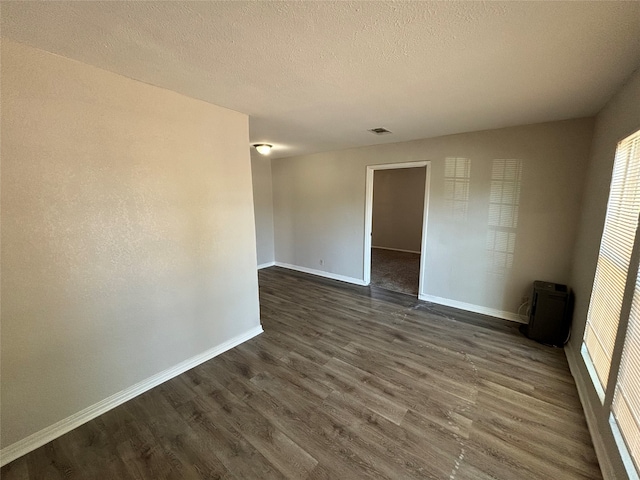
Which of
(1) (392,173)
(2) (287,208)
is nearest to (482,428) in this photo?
(2) (287,208)

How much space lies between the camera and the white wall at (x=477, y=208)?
2840 mm

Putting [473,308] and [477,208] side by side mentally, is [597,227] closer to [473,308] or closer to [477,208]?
[477,208]

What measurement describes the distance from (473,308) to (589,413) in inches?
70.5

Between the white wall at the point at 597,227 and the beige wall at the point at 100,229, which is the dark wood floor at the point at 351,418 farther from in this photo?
the beige wall at the point at 100,229

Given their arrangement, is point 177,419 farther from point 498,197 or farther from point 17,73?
point 498,197

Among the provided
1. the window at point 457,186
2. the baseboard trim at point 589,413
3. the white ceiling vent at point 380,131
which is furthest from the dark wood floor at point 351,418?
the white ceiling vent at point 380,131

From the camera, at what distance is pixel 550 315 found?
2670 mm

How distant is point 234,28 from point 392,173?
6606mm

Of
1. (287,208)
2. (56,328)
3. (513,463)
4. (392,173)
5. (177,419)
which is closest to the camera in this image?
(513,463)

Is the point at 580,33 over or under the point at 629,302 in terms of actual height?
over

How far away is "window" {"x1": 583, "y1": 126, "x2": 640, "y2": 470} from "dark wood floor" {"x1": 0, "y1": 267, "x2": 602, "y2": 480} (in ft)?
1.21

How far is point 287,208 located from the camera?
560 centimetres

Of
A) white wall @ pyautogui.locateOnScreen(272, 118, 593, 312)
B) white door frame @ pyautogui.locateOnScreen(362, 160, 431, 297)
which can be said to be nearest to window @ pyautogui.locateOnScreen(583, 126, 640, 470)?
white wall @ pyautogui.locateOnScreen(272, 118, 593, 312)

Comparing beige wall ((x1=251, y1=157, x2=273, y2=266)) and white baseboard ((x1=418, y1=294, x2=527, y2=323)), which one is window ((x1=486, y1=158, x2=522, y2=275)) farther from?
beige wall ((x1=251, y1=157, x2=273, y2=266))
